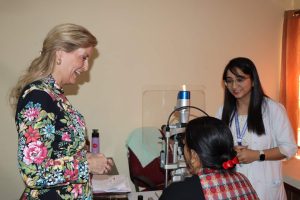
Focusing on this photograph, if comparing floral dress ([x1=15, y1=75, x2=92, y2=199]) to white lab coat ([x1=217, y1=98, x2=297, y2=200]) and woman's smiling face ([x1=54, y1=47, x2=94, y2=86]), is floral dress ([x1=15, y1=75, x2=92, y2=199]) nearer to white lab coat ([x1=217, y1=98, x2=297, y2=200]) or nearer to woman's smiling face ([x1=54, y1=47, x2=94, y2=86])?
woman's smiling face ([x1=54, y1=47, x2=94, y2=86])

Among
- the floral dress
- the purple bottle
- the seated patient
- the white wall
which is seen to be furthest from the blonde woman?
the white wall

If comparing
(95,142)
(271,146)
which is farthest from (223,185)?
(95,142)

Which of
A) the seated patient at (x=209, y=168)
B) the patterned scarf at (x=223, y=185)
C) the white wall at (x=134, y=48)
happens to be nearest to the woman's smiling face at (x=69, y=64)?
the seated patient at (x=209, y=168)

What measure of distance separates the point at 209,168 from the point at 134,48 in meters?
1.67

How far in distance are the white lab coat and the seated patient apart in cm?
60

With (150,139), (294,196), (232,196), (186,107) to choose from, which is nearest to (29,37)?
(150,139)

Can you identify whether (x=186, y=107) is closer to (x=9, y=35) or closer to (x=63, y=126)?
(x=63, y=126)

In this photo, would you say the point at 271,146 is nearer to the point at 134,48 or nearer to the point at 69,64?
the point at 69,64

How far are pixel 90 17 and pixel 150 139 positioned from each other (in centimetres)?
112

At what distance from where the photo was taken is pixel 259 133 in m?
1.73

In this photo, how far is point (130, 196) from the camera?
1646 millimetres

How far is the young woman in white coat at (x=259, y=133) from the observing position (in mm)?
1676

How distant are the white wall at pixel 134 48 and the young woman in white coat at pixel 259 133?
0.96 meters

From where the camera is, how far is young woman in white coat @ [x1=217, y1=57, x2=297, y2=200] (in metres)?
1.68
